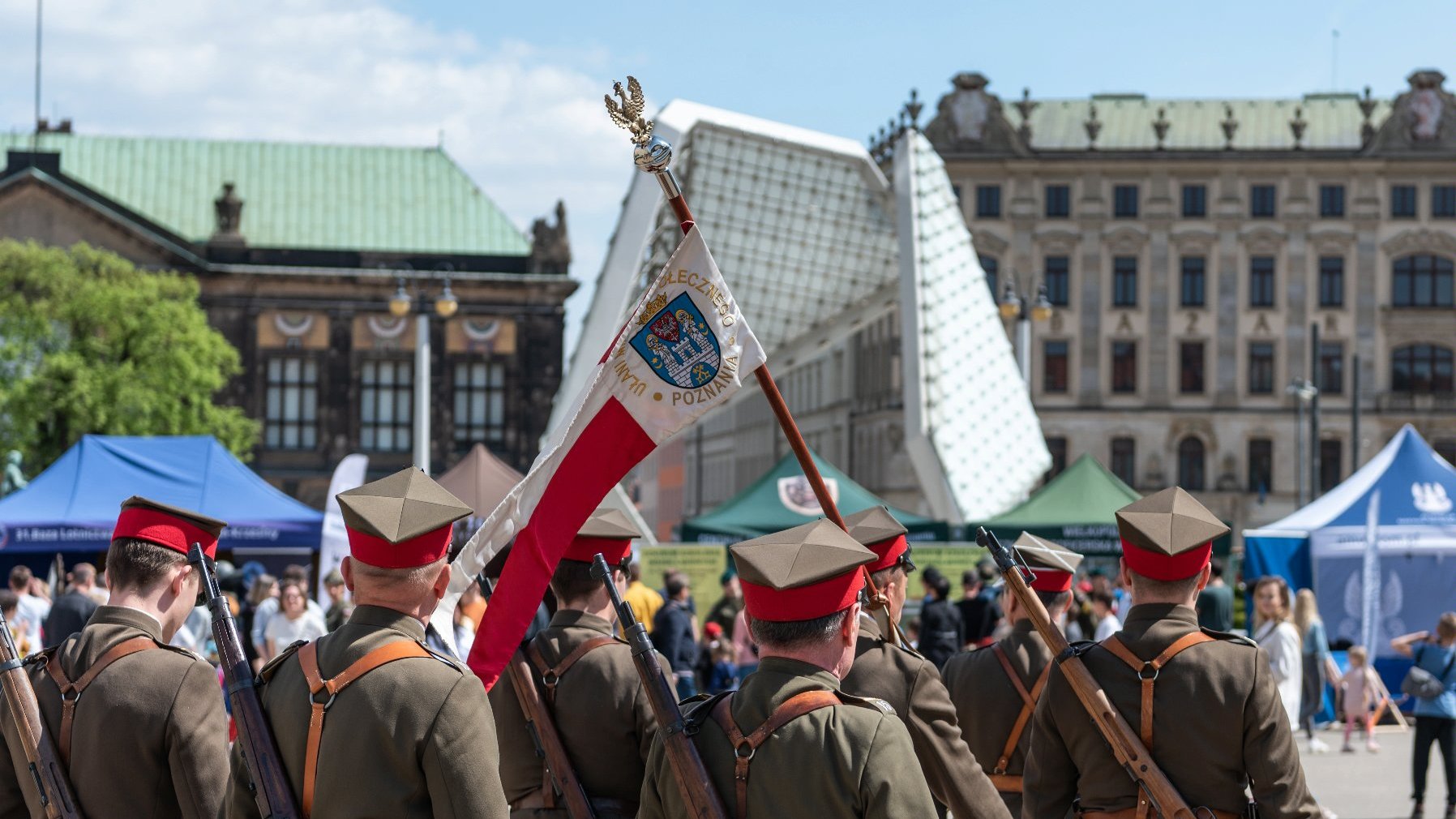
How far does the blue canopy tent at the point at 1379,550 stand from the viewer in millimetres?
21328

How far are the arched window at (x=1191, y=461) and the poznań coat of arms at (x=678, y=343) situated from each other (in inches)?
2835

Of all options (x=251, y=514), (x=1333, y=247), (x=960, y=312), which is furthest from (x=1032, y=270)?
(x=251, y=514)

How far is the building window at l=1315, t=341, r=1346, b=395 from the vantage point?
251 ft

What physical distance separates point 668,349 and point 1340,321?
74.7m

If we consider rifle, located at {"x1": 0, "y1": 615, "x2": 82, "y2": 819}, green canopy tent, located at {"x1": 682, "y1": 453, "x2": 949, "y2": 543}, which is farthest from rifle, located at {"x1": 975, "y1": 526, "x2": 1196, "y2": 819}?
green canopy tent, located at {"x1": 682, "y1": 453, "x2": 949, "y2": 543}

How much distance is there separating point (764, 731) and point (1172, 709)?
1.83 meters

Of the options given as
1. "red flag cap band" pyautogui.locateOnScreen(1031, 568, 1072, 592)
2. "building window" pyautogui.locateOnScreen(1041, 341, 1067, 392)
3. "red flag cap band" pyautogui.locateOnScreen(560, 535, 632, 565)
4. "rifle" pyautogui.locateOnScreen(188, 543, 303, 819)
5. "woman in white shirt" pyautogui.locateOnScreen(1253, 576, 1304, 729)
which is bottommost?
"woman in white shirt" pyautogui.locateOnScreen(1253, 576, 1304, 729)

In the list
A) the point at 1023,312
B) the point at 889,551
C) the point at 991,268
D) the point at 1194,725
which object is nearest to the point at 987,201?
the point at 991,268

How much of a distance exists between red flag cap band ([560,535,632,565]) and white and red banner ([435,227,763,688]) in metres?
0.36

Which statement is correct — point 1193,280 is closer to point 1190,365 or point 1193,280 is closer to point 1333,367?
point 1190,365

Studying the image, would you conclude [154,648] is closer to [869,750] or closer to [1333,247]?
[869,750]

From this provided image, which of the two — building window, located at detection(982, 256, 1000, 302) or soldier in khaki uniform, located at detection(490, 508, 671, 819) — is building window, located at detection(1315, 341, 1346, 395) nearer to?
building window, located at detection(982, 256, 1000, 302)

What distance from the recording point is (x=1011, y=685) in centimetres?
746

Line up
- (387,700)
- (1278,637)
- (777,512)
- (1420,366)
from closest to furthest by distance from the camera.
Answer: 1. (387,700)
2. (1278,637)
3. (777,512)
4. (1420,366)
